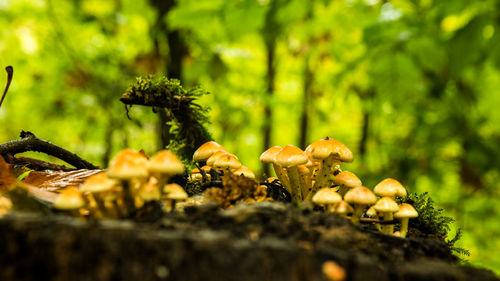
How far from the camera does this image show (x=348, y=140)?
12320mm

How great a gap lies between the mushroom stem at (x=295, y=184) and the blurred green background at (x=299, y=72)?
1.12 metres

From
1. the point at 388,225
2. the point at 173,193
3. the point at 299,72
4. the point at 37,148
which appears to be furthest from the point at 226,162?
the point at 299,72

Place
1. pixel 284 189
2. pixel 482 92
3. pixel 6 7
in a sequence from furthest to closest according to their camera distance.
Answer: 1. pixel 482 92
2. pixel 6 7
3. pixel 284 189

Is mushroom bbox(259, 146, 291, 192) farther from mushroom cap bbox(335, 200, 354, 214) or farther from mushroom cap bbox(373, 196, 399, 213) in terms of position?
mushroom cap bbox(373, 196, 399, 213)

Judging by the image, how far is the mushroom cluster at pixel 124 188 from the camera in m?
1.00

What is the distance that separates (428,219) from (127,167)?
1.49 meters

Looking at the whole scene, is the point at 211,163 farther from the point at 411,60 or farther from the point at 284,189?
the point at 411,60

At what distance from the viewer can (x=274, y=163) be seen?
1670 millimetres

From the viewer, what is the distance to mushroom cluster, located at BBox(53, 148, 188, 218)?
1.00m

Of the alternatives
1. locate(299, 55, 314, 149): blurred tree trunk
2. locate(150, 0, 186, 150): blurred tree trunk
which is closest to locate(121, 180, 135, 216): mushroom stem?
locate(150, 0, 186, 150): blurred tree trunk

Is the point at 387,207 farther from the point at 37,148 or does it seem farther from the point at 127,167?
the point at 37,148

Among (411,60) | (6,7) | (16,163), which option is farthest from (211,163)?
(6,7)

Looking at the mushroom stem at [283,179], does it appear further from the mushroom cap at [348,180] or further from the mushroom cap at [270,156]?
the mushroom cap at [348,180]

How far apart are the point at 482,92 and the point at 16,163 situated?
32.0 ft
